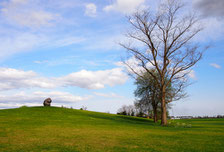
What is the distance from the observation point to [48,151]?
9.74 m

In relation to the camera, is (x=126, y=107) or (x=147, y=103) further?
(x=126, y=107)

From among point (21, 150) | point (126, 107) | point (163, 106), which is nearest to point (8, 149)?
point (21, 150)

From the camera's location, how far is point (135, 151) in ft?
32.4

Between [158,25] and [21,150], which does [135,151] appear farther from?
[158,25]

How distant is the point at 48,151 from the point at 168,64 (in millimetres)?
27794

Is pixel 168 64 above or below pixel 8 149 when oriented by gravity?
above

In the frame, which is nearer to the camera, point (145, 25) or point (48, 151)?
point (48, 151)

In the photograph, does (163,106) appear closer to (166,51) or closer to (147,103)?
(166,51)

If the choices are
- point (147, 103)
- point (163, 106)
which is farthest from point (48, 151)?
point (147, 103)

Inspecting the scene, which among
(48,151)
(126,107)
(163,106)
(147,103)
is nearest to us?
(48,151)

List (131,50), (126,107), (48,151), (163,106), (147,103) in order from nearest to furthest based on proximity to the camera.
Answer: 1. (48,151)
2. (163,106)
3. (131,50)
4. (147,103)
5. (126,107)

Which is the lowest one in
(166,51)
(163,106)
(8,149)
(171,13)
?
(8,149)

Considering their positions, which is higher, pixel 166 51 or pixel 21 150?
pixel 166 51

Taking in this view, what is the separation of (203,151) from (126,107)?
96.7 m
